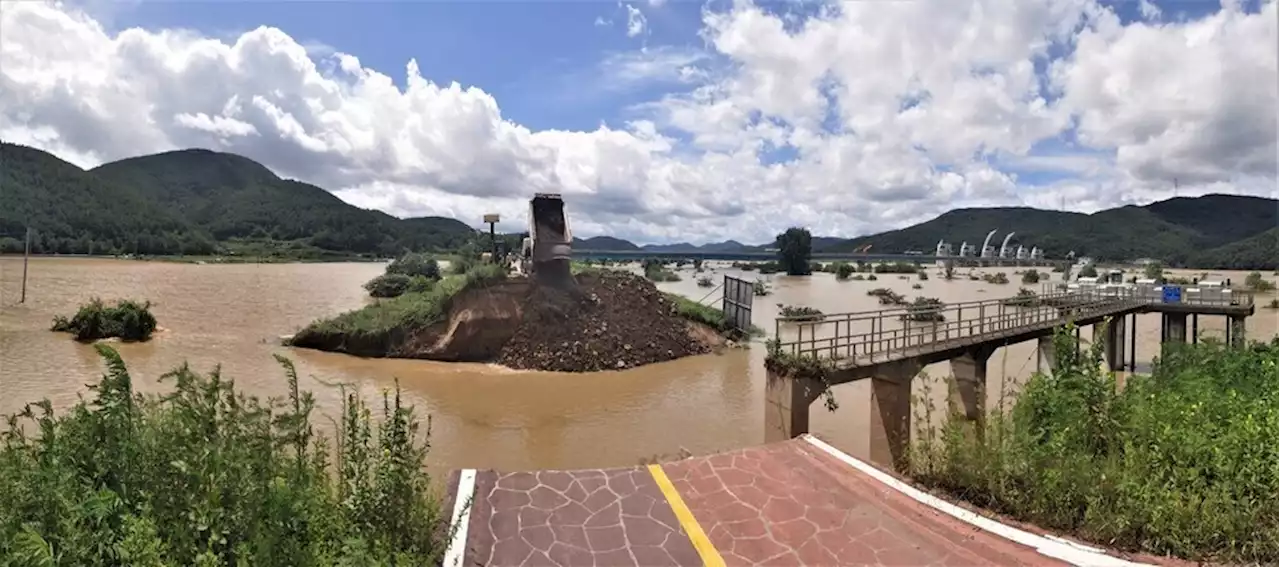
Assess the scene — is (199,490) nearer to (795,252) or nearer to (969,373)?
(969,373)

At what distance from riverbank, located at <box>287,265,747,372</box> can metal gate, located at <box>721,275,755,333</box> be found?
11.6ft

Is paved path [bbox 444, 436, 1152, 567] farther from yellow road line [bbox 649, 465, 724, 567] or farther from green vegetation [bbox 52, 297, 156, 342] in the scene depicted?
green vegetation [bbox 52, 297, 156, 342]

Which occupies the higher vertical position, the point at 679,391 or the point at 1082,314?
the point at 1082,314

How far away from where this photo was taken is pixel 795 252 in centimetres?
9106

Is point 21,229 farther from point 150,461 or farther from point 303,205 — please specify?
point 150,461

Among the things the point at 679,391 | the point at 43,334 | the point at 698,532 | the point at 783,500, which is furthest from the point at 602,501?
the point at 43,334

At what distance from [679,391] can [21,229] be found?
77574mm

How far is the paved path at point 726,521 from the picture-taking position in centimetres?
560

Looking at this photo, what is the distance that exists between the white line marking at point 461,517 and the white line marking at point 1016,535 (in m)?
4.17

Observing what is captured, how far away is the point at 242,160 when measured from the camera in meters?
170

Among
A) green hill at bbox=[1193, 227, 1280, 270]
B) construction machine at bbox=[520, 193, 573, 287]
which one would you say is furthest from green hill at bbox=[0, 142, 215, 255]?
green hill at bbox=[1193, 227, 1280, 270]

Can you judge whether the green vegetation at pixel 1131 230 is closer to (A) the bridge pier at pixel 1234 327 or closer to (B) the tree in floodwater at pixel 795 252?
(B) the tree in floodwater at pixel 795 252

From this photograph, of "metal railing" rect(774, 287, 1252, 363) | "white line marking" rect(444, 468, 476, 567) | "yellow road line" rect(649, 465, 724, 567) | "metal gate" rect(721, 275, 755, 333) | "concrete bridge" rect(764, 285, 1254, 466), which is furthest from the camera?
"metal gate" rect(721, 275, 755, 333)

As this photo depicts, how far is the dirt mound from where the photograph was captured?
2252 centimetres
